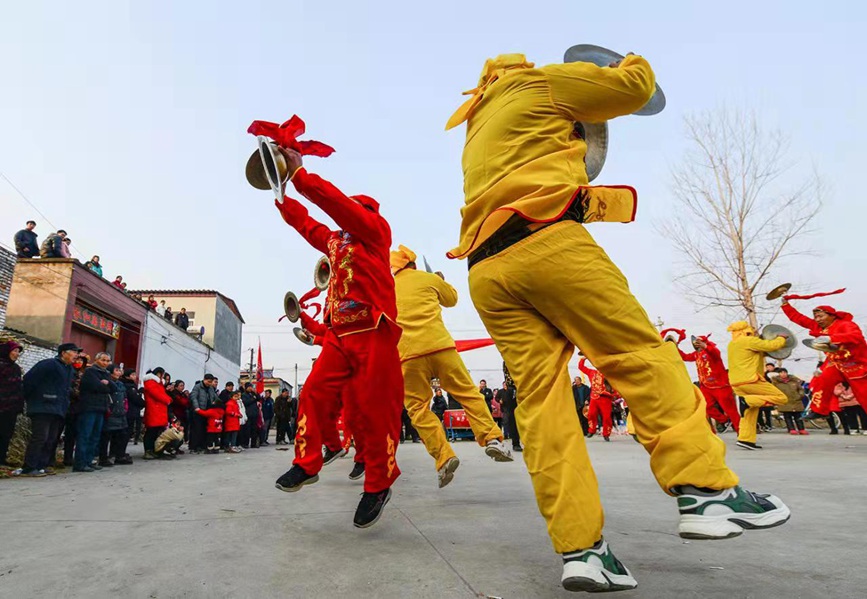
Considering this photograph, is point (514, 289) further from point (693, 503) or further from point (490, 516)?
point (490, 516)

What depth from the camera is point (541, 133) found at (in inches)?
71.9

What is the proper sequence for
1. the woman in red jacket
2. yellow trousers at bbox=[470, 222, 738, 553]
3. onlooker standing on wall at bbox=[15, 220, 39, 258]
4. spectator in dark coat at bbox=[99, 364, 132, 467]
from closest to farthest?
yellow trousers at bbox=[470, 222, 738, 553] < spectator in dark coat at bbox=[99, 364, 132, 467] < the woman in red jacket < onlooker standing on wall at bbox=[15, 220, 39, 258]

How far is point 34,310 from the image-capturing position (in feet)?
49.2

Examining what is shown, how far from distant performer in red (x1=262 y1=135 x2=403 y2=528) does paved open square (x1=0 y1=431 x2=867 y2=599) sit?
11.2 inches

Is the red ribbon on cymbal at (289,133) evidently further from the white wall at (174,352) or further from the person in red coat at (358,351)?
the white wall at (174,352)

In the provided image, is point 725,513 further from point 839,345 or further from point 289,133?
point 839,345

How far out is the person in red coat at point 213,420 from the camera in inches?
380

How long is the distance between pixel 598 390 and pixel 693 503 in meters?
10.0

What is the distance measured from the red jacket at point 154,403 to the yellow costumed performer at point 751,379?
850 cm

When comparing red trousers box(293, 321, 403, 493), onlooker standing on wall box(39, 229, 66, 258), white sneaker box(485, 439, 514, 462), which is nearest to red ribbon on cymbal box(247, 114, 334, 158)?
red trousers box(293, 321, 403, 493)

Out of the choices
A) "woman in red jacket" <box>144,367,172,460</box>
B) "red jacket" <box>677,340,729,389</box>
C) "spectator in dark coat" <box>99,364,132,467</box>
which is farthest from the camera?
"woman in red jacket" <box>144,367,172,460</box>

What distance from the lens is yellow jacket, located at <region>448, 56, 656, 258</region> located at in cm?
174

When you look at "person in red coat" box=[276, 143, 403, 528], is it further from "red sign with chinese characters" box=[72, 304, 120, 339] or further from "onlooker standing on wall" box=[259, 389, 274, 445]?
"red sign with chinese characters" box=[72, 304, 120, 339]

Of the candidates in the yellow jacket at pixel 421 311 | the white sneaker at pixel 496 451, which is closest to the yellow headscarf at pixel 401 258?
the yellow jacket at pixel 421 311
